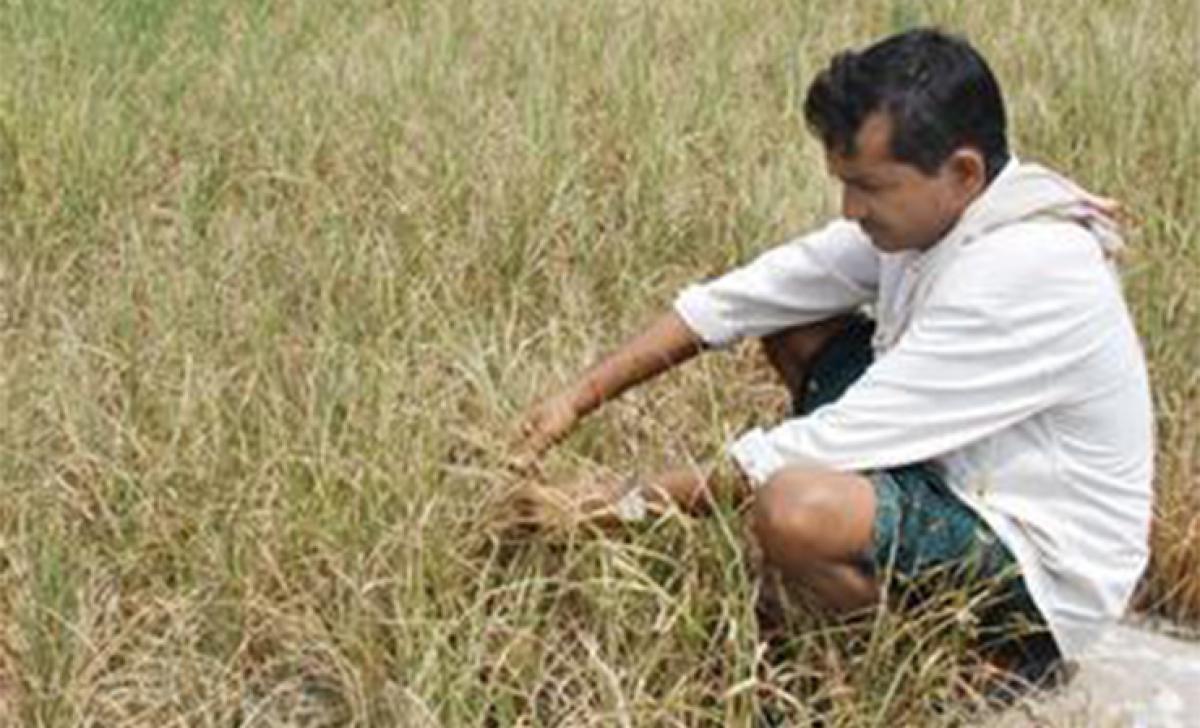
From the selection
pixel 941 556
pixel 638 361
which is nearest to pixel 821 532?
pixel 941 556

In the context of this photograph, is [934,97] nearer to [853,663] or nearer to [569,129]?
[853,663]

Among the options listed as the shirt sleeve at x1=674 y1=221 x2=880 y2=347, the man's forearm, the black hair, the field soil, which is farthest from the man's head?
the field soil

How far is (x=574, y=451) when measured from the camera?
8.20 ft

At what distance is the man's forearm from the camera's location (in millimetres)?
2426

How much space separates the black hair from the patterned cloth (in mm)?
402

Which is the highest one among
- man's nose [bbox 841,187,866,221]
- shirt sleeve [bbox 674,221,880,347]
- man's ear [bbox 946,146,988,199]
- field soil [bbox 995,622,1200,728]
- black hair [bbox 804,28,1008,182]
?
black hair [bbox 804,28,1008,182]

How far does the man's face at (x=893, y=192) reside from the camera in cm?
207

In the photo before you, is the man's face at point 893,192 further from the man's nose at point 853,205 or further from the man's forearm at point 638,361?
the man's forearm at point 638,361

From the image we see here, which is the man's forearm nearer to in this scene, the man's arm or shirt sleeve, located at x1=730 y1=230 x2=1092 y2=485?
the man's arm

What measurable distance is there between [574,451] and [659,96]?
59.8 inches

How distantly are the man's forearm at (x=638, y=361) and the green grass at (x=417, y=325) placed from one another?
4.0 inches

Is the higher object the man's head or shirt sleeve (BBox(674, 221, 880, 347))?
the man's head

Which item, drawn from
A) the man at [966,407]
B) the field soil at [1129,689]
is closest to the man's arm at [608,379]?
the man at [966,407]

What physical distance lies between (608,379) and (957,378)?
598mm
